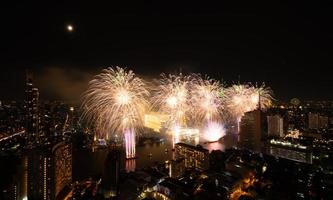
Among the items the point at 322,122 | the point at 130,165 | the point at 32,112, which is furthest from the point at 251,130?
the point at 32,112

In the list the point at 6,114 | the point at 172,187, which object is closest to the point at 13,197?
the point at 172,187

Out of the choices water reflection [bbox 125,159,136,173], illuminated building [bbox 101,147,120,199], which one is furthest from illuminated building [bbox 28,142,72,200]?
water reflection [bbox 125,159,136,173]

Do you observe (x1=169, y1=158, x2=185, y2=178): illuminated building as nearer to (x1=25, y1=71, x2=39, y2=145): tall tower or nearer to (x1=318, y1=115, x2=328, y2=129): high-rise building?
(x1=25, y1=71, x2=39, y2=145): tall tower

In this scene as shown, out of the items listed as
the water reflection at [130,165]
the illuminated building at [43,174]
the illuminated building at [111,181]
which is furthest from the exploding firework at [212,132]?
the illuminated building at [43,174]

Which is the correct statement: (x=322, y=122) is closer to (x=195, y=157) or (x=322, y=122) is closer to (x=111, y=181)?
(x=195, y=157)

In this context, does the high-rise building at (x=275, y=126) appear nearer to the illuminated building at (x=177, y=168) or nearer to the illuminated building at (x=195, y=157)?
the illuminated building at (x=195, y=157)

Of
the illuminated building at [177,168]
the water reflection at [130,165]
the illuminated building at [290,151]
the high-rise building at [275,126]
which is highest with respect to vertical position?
the high-rise building at [275,126]
